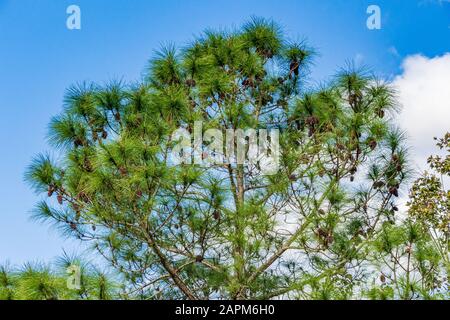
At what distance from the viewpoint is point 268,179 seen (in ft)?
15.6

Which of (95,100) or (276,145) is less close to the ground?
(95,100)

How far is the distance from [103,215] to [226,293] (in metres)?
1.02

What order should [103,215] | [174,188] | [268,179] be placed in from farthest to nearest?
[268,179] → [103,215] → [174,188]

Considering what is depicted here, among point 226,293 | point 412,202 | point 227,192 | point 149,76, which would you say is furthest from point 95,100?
point 412,202

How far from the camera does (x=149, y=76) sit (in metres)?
5.25

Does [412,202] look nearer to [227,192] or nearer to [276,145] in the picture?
[276,145]

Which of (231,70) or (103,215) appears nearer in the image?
(103,215)

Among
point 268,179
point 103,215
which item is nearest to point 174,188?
point 103,215

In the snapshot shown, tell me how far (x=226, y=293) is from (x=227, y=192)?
84 cm

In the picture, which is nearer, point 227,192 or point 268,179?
point 227,192
